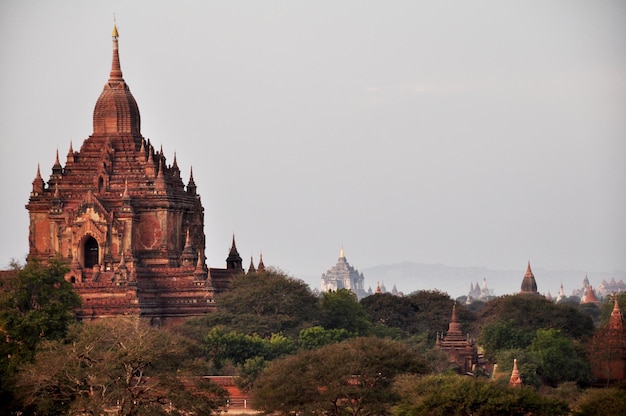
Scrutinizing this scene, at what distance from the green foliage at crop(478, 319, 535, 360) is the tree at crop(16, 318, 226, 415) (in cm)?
3222

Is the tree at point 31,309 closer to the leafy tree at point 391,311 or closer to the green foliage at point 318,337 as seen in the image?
the green foliage at point 318,337

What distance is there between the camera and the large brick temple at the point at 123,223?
91750mm

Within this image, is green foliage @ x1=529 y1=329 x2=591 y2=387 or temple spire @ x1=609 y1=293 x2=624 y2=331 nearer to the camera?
green foliage @ x1=529 y1=329 x2=591 y2=387

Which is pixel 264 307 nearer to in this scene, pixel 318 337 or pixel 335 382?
pixel 318 337

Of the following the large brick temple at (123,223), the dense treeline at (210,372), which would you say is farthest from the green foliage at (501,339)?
the large brick temple at (123,223)

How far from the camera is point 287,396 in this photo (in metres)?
69.1

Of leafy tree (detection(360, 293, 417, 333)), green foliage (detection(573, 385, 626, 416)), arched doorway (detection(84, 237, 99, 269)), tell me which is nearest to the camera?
green foliage (detection(573, 385, 626, 416))

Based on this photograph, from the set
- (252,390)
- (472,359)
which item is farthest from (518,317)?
(252,390)

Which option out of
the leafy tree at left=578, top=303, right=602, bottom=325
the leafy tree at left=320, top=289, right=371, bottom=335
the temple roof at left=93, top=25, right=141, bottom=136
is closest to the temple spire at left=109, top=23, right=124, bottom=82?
the temple roof at left=93, top=25, right=141, bottom=136

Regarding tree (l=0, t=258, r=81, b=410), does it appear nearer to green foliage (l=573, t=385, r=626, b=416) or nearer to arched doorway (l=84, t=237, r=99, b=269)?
arched doorway (l=84, t=237, r=99, b=269)

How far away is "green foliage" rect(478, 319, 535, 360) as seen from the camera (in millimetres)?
97875

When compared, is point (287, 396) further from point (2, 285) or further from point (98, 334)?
point (2, 285)

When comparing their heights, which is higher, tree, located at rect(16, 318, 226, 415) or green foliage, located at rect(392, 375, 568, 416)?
tree, located at rect(16, 318, 226, 415)

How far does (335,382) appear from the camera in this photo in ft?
226
